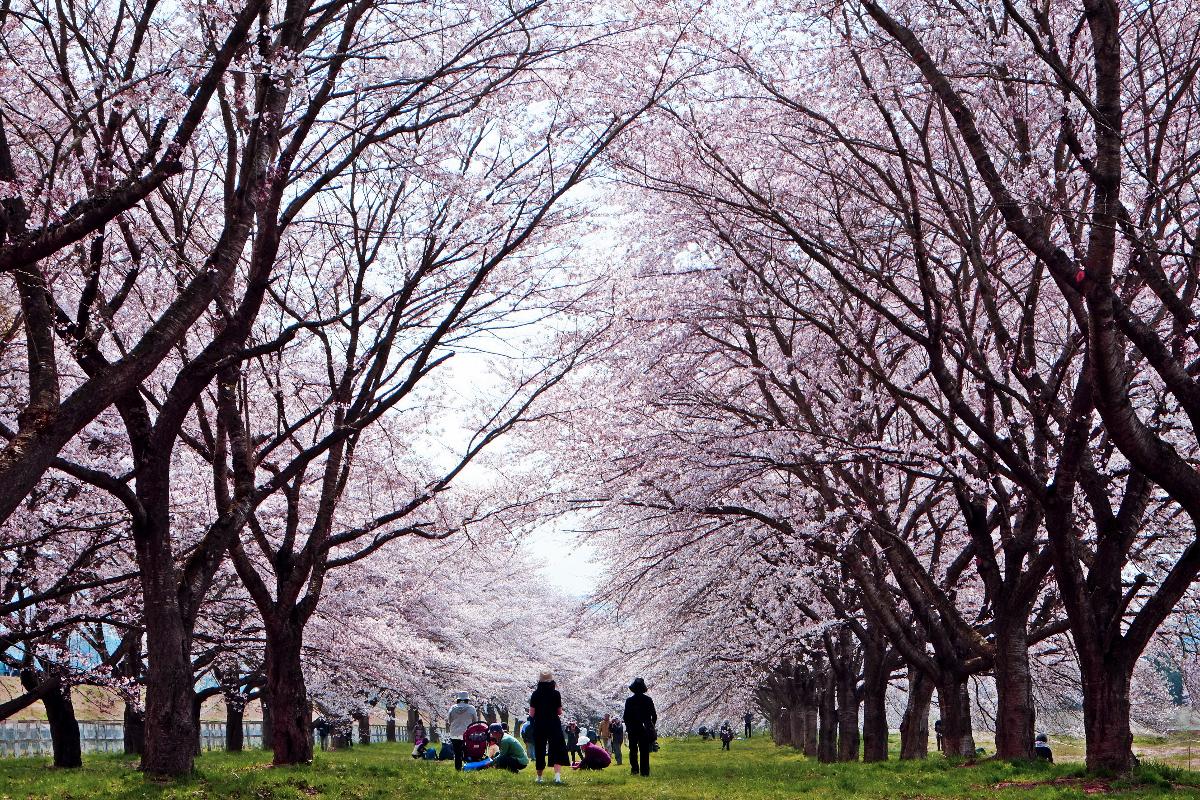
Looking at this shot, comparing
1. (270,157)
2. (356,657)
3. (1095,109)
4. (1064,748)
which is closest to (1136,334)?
(1095,109)

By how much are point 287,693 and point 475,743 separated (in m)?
3.69

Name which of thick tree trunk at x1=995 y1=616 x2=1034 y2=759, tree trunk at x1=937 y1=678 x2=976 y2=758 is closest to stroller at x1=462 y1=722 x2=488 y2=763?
tree trunk at x1=937 y1=678 x2=976 y2=758

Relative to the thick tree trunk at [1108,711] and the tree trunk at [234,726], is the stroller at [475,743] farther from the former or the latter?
the tree trunk at [234,726]

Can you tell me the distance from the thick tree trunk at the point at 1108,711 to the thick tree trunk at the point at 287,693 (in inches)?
384

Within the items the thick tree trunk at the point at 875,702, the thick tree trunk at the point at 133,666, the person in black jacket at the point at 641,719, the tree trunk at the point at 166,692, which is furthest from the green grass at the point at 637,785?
the thick tree trunk at the point at 875,702

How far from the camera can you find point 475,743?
17.7 meters

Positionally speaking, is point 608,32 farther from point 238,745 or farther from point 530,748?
point 530,748

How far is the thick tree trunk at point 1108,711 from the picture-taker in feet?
38.2

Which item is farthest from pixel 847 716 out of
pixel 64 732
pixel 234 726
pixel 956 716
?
pixel 234 726

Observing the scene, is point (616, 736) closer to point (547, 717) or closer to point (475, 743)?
point (475, 743)

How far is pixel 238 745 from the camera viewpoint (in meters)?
32.2

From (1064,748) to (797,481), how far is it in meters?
39.7

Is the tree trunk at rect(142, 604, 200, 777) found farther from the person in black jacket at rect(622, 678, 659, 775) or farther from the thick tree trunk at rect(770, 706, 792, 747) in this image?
the thick tree trunk at rect(770, 706, 792, 747)

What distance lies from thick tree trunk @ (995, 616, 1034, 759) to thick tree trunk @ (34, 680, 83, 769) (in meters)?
15.6
